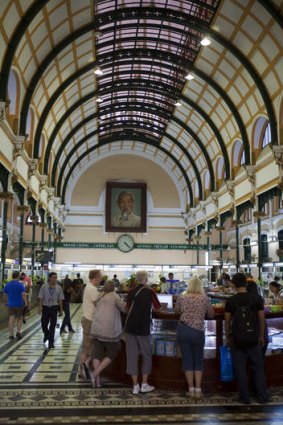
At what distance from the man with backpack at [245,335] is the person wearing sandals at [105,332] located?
1.56 m

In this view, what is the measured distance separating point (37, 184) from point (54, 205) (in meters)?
6.80

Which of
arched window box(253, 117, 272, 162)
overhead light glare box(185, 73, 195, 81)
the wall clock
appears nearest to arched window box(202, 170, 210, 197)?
the wall clock

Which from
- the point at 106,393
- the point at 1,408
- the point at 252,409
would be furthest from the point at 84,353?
the point at 252,409

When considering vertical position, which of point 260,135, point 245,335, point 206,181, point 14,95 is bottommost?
point 245,335

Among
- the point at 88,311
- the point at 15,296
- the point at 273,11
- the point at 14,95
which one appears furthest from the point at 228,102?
the point at 88,311

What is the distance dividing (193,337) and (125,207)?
29778mm

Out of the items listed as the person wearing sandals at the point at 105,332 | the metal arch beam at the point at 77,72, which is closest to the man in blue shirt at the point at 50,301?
the person wearing sandals at the point at 105,332

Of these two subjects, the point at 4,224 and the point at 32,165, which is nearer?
the point at 4,224

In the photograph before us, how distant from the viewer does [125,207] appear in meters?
35.7

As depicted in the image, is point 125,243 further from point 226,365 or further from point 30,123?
point 226,365

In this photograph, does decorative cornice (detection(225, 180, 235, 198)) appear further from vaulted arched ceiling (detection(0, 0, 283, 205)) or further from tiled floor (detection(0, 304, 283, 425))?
tiled floor (detection(0, 304, 283, 425))

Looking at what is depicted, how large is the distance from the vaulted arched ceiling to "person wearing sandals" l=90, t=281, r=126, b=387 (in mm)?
8960

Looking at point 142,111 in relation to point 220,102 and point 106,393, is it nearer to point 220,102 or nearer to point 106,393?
point 220,102

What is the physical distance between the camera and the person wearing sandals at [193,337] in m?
6.07
